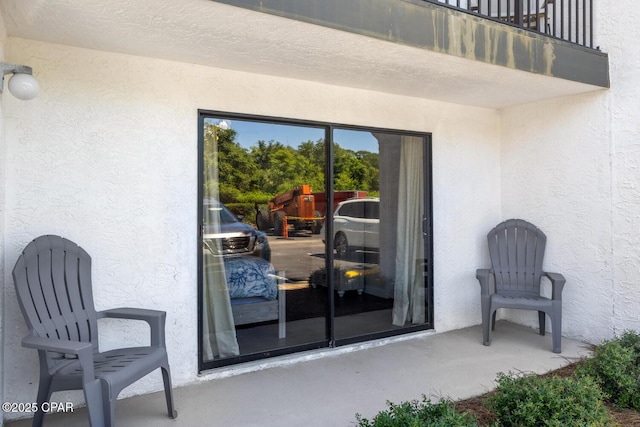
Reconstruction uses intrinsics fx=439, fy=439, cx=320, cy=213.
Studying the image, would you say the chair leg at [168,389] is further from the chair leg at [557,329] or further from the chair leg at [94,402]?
the chair leg at [557,329]

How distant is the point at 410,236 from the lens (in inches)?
193

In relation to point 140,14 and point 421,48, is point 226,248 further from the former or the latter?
point 421,48

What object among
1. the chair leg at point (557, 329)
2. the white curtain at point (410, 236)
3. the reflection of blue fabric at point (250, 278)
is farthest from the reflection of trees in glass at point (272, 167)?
the chair leg at point (557, 329)

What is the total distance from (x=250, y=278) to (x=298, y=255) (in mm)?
515

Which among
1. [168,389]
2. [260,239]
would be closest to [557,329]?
[260,239]

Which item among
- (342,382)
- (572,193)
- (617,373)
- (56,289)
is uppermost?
(572,193)

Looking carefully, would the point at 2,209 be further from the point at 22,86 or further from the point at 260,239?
the point at 260,239

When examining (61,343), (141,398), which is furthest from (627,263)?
(61,343)

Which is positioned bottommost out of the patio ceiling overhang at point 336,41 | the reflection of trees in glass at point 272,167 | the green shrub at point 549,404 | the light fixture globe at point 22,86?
the green shrub at point 549,404

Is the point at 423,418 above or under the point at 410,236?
under

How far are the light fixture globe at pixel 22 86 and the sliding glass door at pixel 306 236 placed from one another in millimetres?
1270

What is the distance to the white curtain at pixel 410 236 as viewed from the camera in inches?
190

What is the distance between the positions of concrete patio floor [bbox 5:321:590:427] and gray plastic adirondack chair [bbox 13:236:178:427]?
33 centimetres

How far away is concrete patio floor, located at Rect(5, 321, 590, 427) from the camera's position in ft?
9.87
